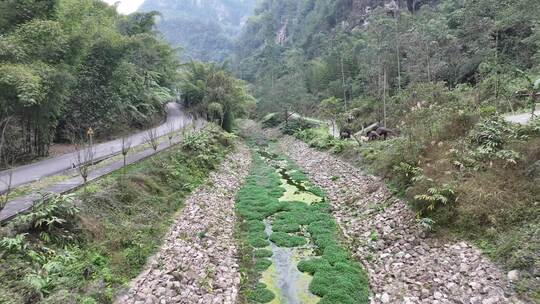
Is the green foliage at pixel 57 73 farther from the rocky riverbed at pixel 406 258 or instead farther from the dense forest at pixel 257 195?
the rocky riverbed at pixel 406 258

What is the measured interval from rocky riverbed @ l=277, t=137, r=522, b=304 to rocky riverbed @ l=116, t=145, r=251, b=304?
423 centimetres

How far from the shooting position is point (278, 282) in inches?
403

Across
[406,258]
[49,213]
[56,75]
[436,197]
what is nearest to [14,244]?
[49,213]

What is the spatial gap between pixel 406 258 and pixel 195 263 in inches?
244

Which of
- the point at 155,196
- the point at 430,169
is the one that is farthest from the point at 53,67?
the point at 430,169

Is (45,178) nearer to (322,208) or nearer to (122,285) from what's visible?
(122,285)

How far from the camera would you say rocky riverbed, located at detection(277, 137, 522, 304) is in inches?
308

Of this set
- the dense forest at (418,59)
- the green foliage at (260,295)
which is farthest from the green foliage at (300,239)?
the dense forest at (418,59)

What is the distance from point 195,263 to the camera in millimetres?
10086

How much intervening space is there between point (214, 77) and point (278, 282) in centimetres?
2947

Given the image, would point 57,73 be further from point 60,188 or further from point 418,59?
point 418,59

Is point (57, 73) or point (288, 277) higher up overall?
point (57, 73)

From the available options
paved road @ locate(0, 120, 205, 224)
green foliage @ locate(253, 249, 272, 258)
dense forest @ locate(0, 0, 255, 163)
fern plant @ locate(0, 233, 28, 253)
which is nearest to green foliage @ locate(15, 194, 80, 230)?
paved road @ locate(0, 120, 205, 224)

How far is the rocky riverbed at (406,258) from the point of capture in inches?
308
